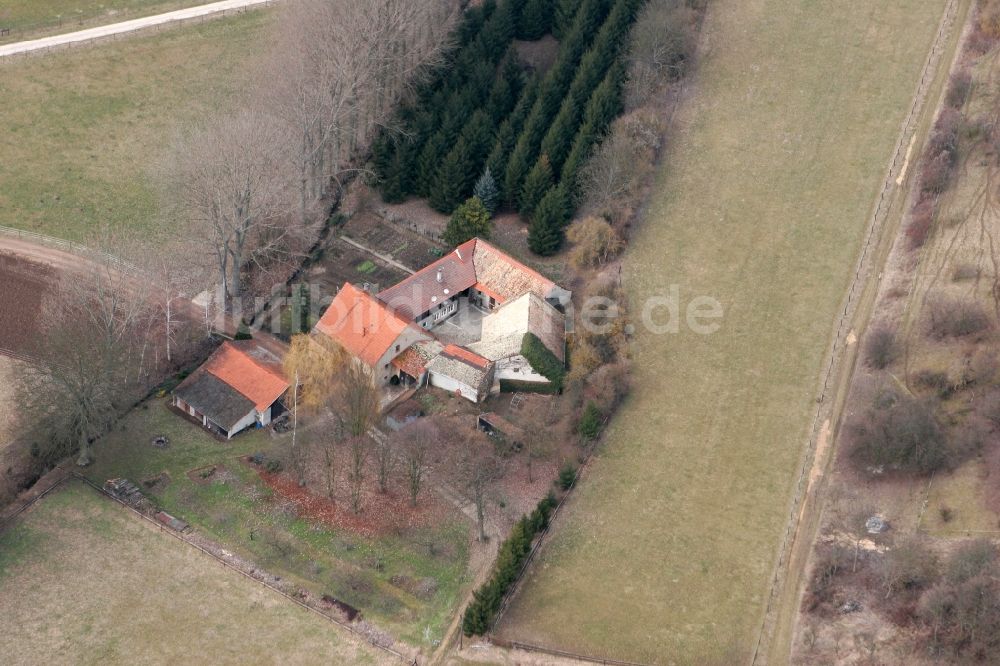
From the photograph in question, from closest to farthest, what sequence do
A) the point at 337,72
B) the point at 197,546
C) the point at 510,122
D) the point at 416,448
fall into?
the point at 197,546, the point at 416,448, the point at 337,72, the point at 510,122

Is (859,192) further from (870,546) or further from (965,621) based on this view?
(965,621)

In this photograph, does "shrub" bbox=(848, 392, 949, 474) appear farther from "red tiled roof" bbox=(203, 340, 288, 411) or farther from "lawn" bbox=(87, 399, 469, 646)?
"red tiled roof" bbox=(203, 340, 288, 411)

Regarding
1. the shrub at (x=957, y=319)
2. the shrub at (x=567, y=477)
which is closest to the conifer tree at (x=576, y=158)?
the shrub at (x=567, y=477)

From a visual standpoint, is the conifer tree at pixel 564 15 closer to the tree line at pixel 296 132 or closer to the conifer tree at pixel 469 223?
the tree line at pixel 296 132

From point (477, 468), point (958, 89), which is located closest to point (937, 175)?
point (958, 89)

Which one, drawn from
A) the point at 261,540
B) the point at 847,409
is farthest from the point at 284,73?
the point at 847,409

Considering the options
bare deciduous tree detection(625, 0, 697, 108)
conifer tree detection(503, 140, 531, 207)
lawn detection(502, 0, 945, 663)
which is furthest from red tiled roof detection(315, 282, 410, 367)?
bare deciduous tree detection(625, 0, 697, 108)

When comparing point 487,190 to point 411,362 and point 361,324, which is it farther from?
point 411,362
